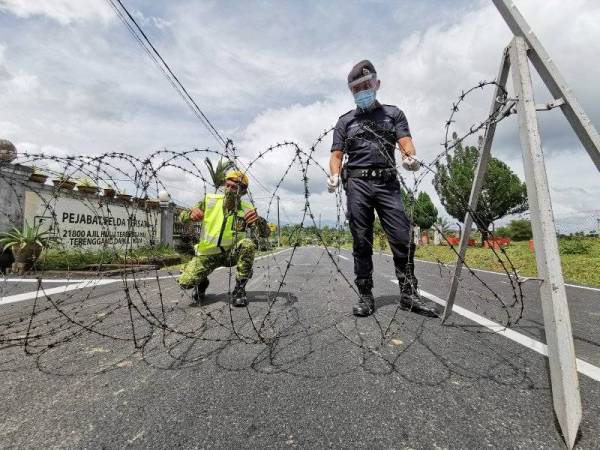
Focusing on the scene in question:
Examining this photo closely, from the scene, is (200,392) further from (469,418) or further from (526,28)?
(526,28)

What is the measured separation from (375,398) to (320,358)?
0.60m

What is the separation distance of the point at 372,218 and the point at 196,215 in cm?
204

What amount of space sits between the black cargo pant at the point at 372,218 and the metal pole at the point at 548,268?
164 cm

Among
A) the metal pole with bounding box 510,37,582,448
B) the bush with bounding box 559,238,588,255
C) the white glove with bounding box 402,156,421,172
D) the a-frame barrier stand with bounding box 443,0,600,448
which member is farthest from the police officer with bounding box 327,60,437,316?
the bush with bounding box 559,238,588,255

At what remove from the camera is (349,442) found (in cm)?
135

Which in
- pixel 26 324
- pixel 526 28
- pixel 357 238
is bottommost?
pixel 26 324

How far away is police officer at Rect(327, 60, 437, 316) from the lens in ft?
11.4

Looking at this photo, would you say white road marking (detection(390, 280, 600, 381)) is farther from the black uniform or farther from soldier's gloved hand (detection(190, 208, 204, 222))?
soldier's gloved hand (detection(190, 208, 204, 222))

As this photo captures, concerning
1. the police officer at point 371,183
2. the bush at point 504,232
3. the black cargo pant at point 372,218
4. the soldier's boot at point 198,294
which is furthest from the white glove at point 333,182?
the bush at point 504,232

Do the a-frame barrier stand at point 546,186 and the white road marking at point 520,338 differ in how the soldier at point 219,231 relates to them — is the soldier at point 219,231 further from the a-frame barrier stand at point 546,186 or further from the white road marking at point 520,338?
the a-frame barrier stand at point 546,186

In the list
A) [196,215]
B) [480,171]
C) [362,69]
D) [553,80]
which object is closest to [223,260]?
[196,215]

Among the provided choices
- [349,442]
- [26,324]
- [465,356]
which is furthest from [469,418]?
[26,324]

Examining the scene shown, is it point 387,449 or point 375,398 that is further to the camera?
point 375,398

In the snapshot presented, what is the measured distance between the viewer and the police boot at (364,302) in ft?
11.1
